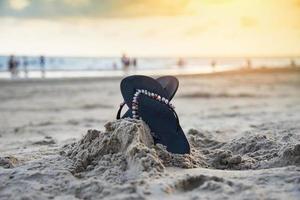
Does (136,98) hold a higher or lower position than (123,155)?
higher

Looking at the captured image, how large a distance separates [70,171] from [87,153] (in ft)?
0.86

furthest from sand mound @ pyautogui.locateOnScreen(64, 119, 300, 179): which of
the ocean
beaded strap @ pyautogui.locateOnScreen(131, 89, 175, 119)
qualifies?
the ocean

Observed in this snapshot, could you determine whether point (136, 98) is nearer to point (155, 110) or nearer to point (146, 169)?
point (155, 110)

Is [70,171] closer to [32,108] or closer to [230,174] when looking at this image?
[230,174]

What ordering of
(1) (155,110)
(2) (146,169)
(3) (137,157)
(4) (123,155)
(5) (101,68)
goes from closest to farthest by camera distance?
(2) (146,169), (3) (137,157), (4) (123,155), (1) (155,110), (5) (101,68)

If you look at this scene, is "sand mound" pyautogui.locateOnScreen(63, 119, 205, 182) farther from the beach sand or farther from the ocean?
the ocean

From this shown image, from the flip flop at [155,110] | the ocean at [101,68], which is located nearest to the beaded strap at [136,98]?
the flip flop at [155,110]

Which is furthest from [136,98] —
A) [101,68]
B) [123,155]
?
[101,68]

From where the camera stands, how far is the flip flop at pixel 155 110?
3.55 m

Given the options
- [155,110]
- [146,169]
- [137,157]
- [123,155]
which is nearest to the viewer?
[146,169]

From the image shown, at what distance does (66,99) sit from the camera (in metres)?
15.8

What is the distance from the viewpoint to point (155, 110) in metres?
3.62

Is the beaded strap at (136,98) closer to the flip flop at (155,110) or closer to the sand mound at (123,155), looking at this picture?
the flip flop at (155,110)

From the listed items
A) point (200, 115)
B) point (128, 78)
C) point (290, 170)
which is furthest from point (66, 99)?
point (290, 170)
